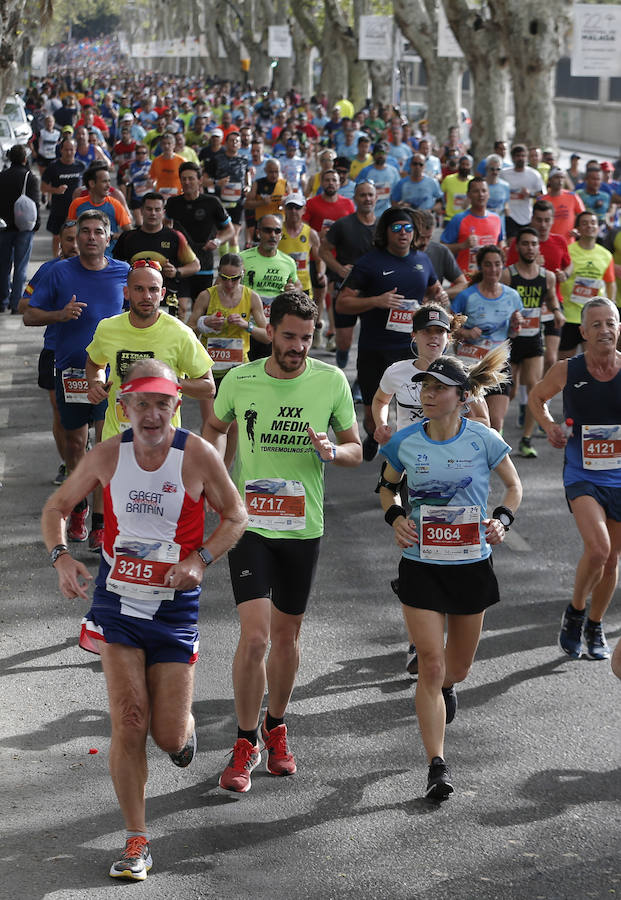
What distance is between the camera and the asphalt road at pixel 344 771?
5.43 meters

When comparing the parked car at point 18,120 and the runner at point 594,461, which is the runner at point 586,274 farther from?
the parked car at point 18,120

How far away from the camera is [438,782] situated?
19.8ft

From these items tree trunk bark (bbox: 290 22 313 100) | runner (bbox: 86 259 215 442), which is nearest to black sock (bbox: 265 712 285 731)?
runner (bbox: 86 259 215 442)

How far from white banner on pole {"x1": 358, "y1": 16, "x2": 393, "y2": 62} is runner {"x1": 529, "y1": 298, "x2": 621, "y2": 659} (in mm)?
38158

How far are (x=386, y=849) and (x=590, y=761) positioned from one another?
4.15 feet

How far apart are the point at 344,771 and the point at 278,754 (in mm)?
277

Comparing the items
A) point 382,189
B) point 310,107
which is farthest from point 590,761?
point 310,107

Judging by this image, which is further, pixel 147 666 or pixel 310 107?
pixel 310 107

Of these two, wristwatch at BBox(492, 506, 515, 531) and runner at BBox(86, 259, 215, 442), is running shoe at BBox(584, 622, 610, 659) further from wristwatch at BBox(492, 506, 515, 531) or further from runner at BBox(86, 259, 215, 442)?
runner at BBox(86, 259, 215, 442)

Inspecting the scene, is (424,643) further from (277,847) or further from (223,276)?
(223,276)

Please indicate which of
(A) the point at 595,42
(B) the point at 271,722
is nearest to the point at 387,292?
(B) the point at 271,722

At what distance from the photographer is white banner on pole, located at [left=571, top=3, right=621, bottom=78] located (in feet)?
85.7

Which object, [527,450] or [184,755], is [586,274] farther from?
[184,755]

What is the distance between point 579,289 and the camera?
1341 cm
